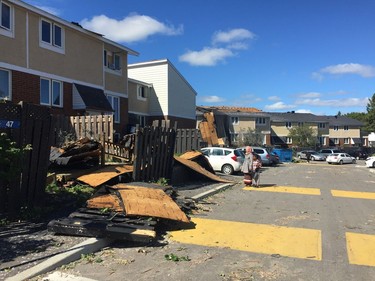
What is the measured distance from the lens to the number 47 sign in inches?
274

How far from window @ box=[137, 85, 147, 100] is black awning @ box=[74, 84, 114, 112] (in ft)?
29.2

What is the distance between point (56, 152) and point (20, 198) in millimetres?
3215

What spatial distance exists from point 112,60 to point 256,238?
20.4m

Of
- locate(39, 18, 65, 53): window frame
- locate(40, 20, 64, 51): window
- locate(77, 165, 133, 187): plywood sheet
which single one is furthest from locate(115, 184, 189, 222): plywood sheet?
locate(40, 20, 64, 51): window

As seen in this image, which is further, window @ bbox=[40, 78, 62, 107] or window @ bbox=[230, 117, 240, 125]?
window @ bbox=[230, 117, 240, 125]

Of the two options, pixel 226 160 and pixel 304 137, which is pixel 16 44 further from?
pixel 304 137

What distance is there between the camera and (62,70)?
20469 mm

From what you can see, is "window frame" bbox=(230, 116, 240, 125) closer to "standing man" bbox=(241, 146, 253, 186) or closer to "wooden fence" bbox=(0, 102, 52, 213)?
"standing man" bbox=(241, 146, 253, 186)

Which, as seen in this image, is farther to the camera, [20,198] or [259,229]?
[259,229]

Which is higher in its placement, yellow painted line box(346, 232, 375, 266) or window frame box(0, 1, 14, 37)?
window frame box(0, 1, 14, 37)

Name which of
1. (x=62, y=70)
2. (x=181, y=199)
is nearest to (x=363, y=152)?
(x=62, y=70)

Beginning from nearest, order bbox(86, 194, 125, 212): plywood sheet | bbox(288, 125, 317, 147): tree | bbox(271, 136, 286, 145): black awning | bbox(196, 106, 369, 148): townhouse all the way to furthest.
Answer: bbox(86, 194, 125, 212): plywood sheet < bbox(196, 106, 369, 148): townhouse < bbox(288, 125, 317, 147): tree < bbox(271, 136, 286, 145): black awning

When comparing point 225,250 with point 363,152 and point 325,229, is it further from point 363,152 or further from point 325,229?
point 363,152

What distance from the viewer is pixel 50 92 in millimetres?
19750
